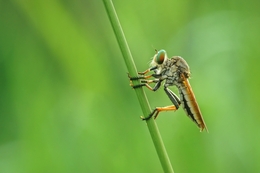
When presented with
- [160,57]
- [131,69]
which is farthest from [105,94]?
Result: [131,69]

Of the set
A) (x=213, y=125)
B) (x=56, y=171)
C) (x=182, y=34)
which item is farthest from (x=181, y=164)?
(x=182, y=34)

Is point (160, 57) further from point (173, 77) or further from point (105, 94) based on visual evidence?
point (105, 94)

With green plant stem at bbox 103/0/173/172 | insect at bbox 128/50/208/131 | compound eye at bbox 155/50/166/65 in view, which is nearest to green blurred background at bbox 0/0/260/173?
insect at bbox 128/50/208/131

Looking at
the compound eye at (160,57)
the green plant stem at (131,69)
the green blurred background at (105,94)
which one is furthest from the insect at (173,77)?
the green plant stem at (131,69)

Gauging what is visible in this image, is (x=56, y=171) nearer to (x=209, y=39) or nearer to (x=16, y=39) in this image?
(x=16, y=39)

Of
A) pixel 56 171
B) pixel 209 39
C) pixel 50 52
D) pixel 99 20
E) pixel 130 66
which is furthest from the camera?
pixel 209 39

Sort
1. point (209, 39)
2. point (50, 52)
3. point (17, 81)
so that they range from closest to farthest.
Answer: point (17, 81) → point (50, 52) → point (209, 39)

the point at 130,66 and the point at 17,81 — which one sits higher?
the point at 17,81

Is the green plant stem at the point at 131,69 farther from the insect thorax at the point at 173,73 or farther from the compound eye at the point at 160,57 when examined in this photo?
the insect thorax at the point at 173,73
